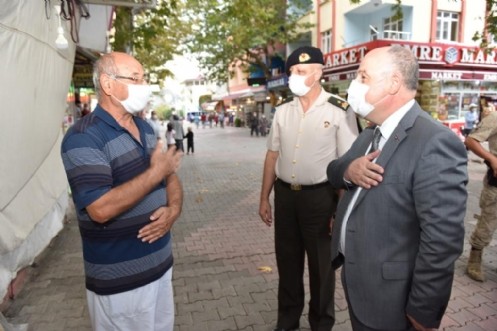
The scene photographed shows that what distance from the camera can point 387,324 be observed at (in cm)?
186

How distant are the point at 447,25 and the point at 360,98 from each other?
799 inches

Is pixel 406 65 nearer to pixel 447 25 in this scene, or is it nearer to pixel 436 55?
pixel 436 55

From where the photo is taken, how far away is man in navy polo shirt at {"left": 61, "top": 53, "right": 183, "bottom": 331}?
1879 millimetres

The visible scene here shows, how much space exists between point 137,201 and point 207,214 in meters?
4.94

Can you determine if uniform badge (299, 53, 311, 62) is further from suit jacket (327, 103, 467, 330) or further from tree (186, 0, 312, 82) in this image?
tree (186, 0, 312, 82)

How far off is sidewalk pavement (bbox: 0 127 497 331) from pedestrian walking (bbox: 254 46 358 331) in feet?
1.31

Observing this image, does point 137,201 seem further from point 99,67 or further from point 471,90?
point 471,90

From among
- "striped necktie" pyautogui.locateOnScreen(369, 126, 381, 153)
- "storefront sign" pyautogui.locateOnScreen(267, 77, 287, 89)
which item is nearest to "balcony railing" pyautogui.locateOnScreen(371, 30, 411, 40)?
"storefront sign" pyautogui.locateOnScreen(267, 77, 287, 89)

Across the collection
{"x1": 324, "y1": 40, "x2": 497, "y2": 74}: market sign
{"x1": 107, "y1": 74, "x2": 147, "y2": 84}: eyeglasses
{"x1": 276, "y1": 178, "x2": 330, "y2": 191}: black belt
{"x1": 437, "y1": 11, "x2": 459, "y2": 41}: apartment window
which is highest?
{"x1": 437, "y1": 11, "x2": 459, "y2": 41}: apartment window

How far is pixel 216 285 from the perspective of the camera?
4.05m

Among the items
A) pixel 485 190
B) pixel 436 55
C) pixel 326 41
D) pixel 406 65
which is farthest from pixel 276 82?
pixel 406 65

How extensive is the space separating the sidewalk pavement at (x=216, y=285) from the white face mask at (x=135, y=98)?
2.04 meters

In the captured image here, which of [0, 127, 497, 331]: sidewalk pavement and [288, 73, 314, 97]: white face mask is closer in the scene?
[288, 73, 314, 97]: white face mask

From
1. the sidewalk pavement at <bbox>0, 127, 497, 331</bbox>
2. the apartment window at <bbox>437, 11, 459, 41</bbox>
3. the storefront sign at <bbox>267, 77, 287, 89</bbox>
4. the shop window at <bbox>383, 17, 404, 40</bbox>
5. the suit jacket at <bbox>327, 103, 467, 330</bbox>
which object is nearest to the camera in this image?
the suit jacket at <bbox>327, 103, 467, 330</bbox>
